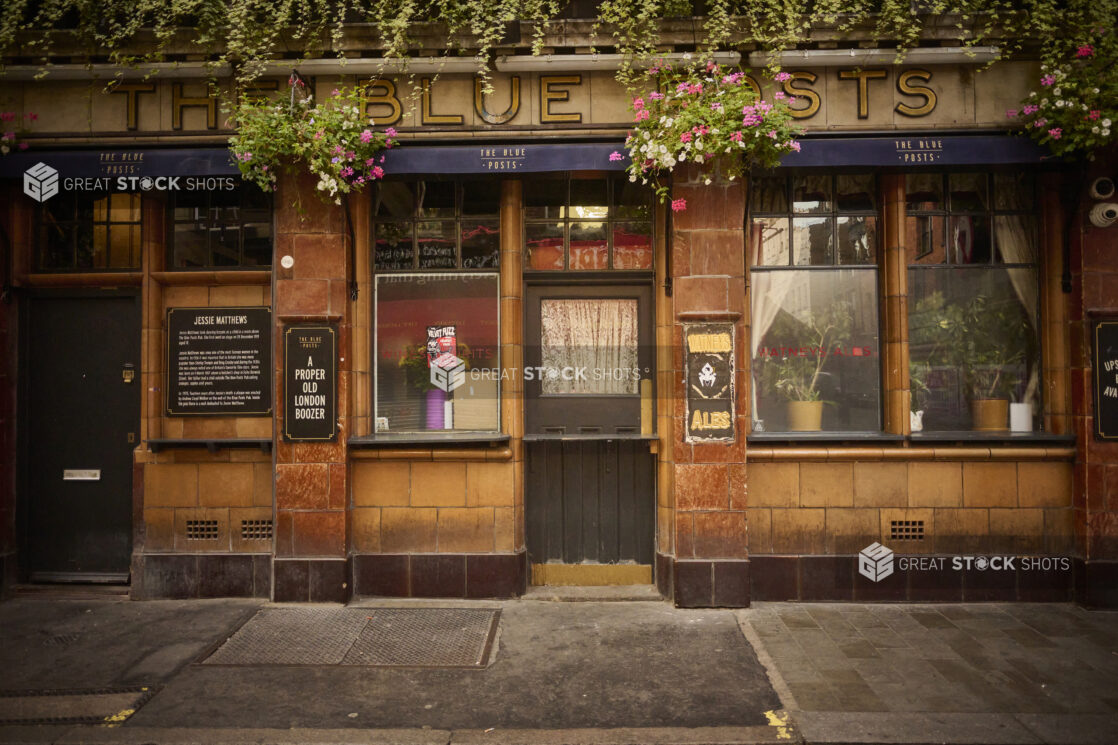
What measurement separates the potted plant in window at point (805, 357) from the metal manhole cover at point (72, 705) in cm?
598

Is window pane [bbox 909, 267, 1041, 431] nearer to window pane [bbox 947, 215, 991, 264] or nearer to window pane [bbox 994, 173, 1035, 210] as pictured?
window pane [bbox 947, 215, 991, 264]

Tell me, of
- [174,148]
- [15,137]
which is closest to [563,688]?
[174,148]

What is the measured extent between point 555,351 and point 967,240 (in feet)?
14.3

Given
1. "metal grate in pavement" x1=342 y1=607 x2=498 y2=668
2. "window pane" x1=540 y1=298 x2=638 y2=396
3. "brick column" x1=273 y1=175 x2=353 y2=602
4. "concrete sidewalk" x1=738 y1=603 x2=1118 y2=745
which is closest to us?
"concrete sidewalk" x1=738 y1=603 x2=1118 y2=745

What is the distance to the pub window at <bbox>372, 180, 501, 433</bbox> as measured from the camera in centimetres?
691

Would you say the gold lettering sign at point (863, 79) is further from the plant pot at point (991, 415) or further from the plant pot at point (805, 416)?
the plant pot at point (991, 415)

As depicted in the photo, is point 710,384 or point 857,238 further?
point 857,238

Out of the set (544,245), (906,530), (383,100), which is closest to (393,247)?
(383,100)

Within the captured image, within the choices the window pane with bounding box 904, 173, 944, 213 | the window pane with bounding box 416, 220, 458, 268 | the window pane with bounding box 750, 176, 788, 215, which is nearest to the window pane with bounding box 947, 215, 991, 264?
the window pane with bounding box 904, 173, 944, 213

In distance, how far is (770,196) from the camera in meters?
6.90

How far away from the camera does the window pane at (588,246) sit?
6.93 metres

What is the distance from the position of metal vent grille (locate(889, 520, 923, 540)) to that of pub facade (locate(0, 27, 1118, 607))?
0.02 meters

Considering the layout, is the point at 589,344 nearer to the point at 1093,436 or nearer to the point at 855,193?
the point at 855,193

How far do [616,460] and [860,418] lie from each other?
8.28 feet
